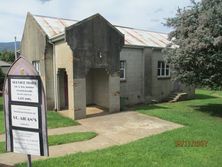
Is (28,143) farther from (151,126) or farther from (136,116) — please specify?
(136,116)

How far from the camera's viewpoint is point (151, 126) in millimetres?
12016

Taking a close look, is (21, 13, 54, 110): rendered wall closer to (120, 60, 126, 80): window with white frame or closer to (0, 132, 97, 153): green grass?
(120, 60, 126, 80): window with white frame

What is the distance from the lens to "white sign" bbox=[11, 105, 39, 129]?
424 cm

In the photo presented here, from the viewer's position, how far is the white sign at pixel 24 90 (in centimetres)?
420

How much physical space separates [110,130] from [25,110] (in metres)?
7.38

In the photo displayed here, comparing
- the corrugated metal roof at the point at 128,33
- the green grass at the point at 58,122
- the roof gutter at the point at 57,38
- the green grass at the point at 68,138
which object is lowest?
the green grass at the point at 68,138

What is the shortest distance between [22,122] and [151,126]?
27.8 feet

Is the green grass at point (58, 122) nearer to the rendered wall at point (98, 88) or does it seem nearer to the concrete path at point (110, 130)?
the concrete path at point (110, 130)

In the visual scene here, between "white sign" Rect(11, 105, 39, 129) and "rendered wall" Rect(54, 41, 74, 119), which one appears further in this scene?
"rendered wall" Rect(54, 41, 74, 119)

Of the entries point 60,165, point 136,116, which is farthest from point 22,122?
point 136,116

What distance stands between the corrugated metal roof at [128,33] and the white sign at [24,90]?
10809 millimetres

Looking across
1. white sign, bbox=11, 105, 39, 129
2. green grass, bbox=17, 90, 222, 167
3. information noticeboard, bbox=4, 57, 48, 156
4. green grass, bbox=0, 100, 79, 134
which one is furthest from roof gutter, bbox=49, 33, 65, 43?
white sign, bbox=11, 105, 39, 129

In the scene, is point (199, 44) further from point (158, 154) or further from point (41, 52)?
point (41, 52)
